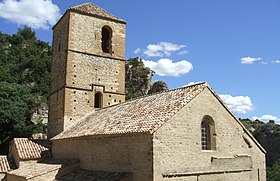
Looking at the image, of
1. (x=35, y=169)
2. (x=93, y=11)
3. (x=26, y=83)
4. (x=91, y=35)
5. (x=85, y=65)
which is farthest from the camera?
(x=26, y=83)

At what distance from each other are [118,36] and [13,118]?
633 inches

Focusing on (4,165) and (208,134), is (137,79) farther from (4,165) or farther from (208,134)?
(208,134)

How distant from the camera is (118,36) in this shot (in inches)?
891

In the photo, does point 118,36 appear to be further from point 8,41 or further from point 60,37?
point 8,41

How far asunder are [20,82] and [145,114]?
38.2 meters

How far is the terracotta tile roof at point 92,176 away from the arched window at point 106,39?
10.2 meters

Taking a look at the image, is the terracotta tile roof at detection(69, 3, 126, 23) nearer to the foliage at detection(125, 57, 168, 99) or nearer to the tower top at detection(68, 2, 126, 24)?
the tower top at detection(68, 2, 126, 24)

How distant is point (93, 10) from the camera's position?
22.2 meters

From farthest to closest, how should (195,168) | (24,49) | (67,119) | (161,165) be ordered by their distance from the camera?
(24,49), (67,119), (195,168), (161,165)

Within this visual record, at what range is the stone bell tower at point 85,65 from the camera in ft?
66.5

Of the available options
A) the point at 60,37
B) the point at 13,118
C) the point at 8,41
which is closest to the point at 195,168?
the point at 60,37

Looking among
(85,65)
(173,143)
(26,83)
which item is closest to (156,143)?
(173,143)

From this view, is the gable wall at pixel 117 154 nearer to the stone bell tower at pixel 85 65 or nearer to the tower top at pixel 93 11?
the stone bell tower at pixel 85 65

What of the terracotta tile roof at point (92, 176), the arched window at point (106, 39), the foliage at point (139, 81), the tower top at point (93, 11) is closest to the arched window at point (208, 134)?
the terracotta tile roof at point (92, 176)
